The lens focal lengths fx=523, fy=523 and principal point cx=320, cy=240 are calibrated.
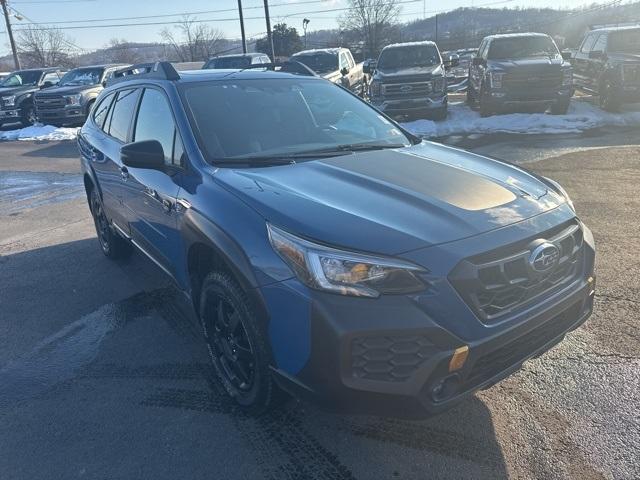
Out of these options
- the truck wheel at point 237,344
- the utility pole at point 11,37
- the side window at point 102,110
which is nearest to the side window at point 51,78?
the side window at point 102,110

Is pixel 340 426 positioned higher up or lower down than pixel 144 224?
lower down

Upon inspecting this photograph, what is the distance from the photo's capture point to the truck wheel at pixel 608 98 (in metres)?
13.5

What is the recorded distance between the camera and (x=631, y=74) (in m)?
13.0

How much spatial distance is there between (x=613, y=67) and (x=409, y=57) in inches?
204

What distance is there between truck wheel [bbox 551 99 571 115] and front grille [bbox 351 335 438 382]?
42.4ft

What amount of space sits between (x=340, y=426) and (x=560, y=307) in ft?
4.22

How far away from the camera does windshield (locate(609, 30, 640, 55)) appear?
13750 mm

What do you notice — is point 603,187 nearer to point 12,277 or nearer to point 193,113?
point 193,113

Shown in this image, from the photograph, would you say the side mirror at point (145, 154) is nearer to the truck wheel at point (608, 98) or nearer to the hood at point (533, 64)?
the hood at point (533, 64)

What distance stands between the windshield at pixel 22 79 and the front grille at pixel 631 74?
62.8 ft

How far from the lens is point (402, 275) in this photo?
219 centimetres

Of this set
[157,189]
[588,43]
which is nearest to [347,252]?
[157,189]

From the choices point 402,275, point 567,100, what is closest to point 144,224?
point 402,275

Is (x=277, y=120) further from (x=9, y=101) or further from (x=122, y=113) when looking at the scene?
(x=9, y=101)
